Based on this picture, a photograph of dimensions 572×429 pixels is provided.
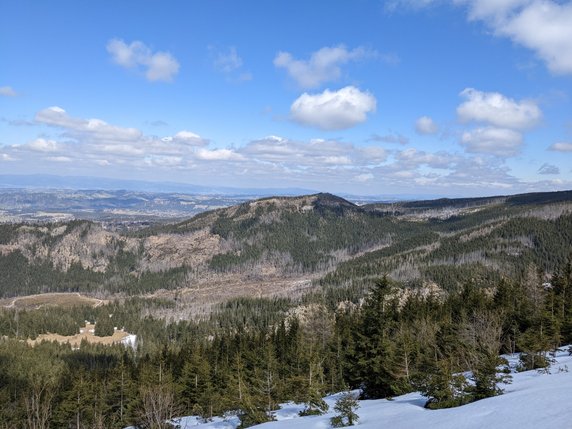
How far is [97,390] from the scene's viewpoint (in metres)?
68.2

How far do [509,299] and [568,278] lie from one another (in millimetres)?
12359

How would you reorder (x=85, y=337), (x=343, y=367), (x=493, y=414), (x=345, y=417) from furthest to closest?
1. (x=85, y=337)
2. (x=343, y=367)
3. (x=345, y=417)
4. (x=493, y=414)

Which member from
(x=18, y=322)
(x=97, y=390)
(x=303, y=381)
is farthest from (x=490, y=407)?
(x=18, y=322)

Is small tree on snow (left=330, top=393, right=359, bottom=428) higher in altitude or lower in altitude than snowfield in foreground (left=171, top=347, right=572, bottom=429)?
lower

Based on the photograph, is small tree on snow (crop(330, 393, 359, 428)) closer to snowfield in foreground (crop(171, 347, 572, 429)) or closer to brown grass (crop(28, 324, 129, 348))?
snowfield in foreground (crop(171, 347, 572, 429))

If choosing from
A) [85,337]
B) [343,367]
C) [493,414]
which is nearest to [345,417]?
[493,414]

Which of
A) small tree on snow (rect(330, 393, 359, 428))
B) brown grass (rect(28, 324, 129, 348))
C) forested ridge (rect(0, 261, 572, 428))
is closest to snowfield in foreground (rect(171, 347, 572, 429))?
small tree on snow (rect(330, 393, 359, 428))

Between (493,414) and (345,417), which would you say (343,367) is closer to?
(345,417)

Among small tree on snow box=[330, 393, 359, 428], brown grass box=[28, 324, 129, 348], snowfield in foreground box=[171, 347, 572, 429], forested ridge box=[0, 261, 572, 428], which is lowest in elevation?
brown grass box=[28, 324, 129, 348]

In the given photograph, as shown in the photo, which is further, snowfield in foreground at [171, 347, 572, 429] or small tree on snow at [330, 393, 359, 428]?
small tree on snow at [330, 393, 359, 428]

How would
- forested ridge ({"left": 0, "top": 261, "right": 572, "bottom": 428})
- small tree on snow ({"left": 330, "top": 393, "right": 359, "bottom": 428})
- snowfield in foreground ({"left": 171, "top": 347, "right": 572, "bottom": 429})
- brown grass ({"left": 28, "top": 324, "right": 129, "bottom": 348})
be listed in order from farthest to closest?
brown grass ({"left": 28, "top": 324, "right": 129, "bottom": 348})
forested ridge ({"left": 0, "top": 261, "right": 572, "bottom": 428})
small tree on snow ({"left": 330, "top": 393, "right": 359, "bottom": 428})
snowfield in foreground ({"left": 171, "top": 347, "right": 572, "bottom": 429})

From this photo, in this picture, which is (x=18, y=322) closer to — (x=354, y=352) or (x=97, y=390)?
(x=97, y=390)

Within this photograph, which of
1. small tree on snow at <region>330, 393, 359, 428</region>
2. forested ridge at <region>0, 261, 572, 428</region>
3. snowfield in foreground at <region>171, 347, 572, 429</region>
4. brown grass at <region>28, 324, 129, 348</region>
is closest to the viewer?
snowfield in foreground at <region>171, 347, 572, 429</region>

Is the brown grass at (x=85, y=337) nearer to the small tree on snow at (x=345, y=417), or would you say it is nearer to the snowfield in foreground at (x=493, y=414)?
the small tree on snow at (x=345, y=417)
